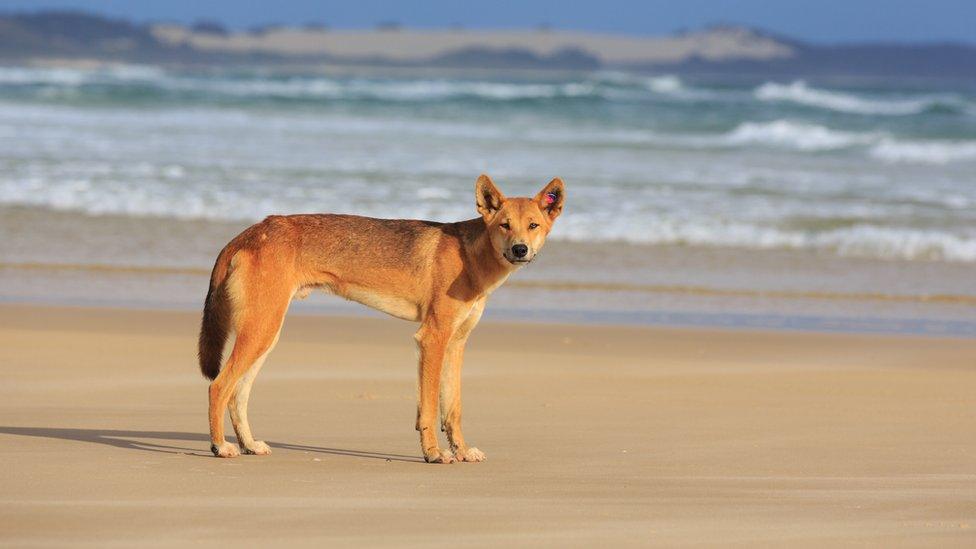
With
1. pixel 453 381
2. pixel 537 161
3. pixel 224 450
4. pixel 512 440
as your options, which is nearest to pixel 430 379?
pixel 453 381

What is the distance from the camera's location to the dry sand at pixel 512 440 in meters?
5.46

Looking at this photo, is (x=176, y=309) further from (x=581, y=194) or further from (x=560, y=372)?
(x=581, y=194)

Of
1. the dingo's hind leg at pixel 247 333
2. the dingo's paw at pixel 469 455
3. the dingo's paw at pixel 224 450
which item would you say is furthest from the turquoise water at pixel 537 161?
the dingo's paw at pixel 224 450

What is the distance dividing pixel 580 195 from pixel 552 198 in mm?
13575

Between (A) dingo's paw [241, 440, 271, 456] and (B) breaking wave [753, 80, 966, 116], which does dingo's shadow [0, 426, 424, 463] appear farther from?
(B) breaking wave [753, 80, 966, 116]

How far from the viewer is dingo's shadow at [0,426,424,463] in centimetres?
696

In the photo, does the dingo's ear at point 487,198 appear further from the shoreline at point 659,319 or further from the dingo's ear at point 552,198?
the shoreline at point 659,319

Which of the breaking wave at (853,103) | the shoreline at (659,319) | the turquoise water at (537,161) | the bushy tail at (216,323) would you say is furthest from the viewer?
the breaking wave at (853,103)

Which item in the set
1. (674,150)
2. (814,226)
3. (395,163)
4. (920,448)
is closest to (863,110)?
(674,150)

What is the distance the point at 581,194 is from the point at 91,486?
15.2m

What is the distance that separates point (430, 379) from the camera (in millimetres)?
6879

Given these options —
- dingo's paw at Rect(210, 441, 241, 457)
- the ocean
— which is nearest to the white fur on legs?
dingo's paw at Rect(210, 441, 241, 457)

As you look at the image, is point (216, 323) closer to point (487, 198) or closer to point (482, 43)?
point (487, 198)

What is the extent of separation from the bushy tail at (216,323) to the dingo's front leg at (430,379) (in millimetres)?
982
